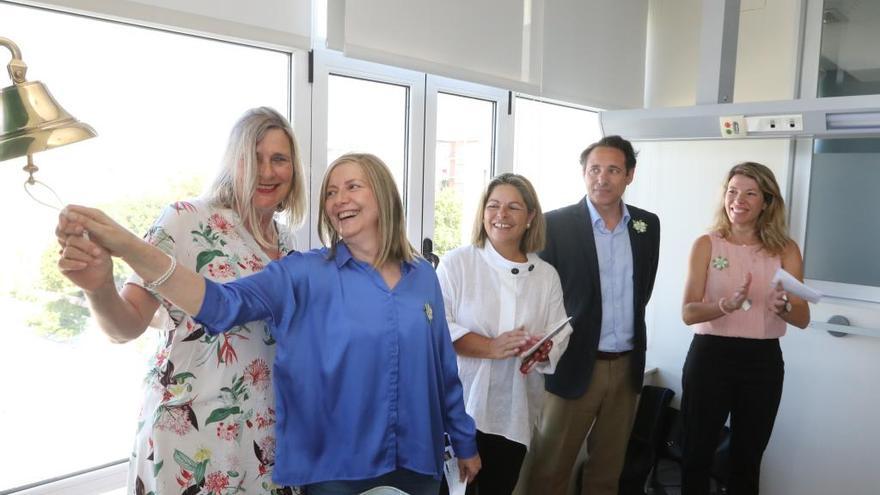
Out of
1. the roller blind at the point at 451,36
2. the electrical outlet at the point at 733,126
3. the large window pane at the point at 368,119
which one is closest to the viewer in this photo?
the roller blind at the point at 451,36

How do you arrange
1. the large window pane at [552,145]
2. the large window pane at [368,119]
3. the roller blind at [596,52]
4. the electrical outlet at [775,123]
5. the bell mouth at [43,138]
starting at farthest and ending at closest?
1. the large window pane at [552,145]
2. the roller blind at [596,52]
3. the electrical outlet at [775,123]
4. the large window pane at [368,119]
5. the bell mouth at [43,138]

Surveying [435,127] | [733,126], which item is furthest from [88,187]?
[733,126]

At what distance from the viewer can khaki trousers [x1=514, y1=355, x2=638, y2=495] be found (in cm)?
267

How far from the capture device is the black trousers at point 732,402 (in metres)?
2.67

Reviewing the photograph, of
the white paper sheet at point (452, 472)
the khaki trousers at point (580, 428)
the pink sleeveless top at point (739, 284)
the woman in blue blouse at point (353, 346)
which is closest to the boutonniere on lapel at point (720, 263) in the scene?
the pink sleeveless top at point (739, 284)

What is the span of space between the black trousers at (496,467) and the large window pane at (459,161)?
1.12 m

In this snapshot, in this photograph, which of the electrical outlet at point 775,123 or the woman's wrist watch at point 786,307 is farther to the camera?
the electrical outlet at point 775,123

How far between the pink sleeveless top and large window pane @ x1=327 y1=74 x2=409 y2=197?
1.38m

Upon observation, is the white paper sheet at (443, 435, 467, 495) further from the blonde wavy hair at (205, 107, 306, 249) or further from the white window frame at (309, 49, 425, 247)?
the white window frame at (309, 49, 425, 247)

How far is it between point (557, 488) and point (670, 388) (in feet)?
5.46

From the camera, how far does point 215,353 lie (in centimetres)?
145

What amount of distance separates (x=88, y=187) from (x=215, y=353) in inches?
32.1

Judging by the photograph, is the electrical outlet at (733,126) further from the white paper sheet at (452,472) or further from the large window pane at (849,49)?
the white paper sheet at (452,472)

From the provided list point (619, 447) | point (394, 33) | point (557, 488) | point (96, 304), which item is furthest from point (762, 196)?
point (96, 304)
